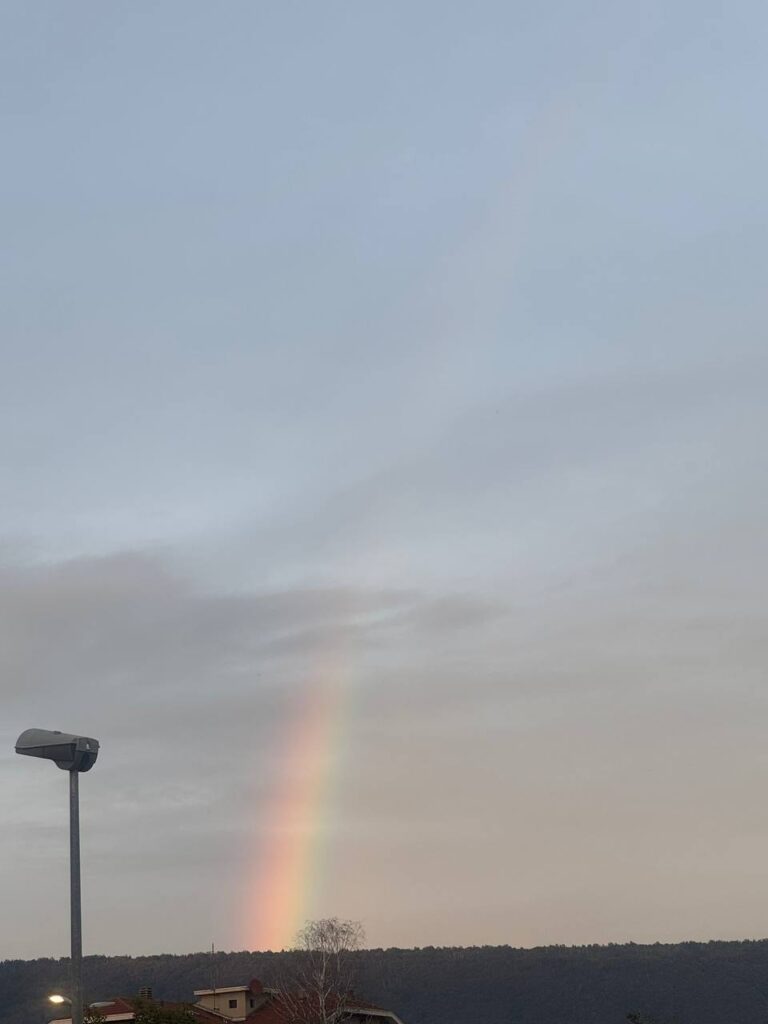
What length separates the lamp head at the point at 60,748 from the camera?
72.0ft

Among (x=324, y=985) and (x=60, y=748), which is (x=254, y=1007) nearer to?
(x=324, y=985)

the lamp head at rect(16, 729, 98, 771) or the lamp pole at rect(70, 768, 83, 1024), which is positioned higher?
the lamp head at rect(16, 729, 98, 771)

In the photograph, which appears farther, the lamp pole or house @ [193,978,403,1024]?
house @ [193,978,403,1024]

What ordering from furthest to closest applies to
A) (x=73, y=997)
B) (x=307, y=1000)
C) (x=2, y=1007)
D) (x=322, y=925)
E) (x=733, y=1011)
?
1. (x=733, y=1011)
2. (x=2, y=1007)
3. (x=322, y=925)
4. (x=307, y=1000)
5. (x=73, y=997)

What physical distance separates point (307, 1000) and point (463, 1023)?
115 m

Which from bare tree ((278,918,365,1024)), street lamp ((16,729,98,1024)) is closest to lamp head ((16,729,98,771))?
street lamp ((16,729,98,1024))

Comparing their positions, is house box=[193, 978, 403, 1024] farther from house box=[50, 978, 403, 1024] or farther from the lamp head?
the lamp head

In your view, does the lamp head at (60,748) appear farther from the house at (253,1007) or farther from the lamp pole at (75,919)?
the house at (253,1007)

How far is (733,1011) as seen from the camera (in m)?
198

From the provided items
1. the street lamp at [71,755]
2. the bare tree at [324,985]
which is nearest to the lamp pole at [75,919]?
the street lamp at [71,755]

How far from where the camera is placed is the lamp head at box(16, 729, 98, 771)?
72.0 ft

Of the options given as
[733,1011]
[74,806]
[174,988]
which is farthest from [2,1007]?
[74,806]

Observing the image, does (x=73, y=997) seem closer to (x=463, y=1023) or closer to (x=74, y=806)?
(x=74, y=806)

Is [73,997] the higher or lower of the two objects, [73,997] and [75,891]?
the lower
